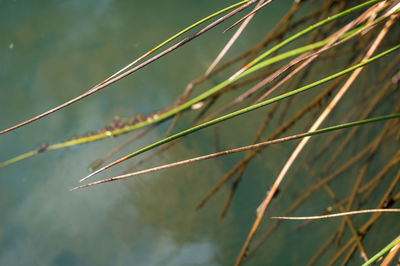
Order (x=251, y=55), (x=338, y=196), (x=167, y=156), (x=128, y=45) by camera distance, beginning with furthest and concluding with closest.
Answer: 1. (x=128, y=45)
2. (x=167, y=156)
3. (x=338, y=196)
4. (x=251, y=55)

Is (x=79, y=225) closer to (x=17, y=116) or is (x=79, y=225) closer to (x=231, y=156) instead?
(x=17, y=116)

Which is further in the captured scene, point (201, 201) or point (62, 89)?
point (62, 89)

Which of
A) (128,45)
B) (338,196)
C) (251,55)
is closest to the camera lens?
(251,55)

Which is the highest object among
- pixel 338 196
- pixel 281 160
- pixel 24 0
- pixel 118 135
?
pixel 24 0

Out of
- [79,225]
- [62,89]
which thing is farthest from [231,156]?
[62,89]

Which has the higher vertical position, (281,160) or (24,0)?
(24,0)

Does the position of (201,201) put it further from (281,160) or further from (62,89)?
(62,89)
